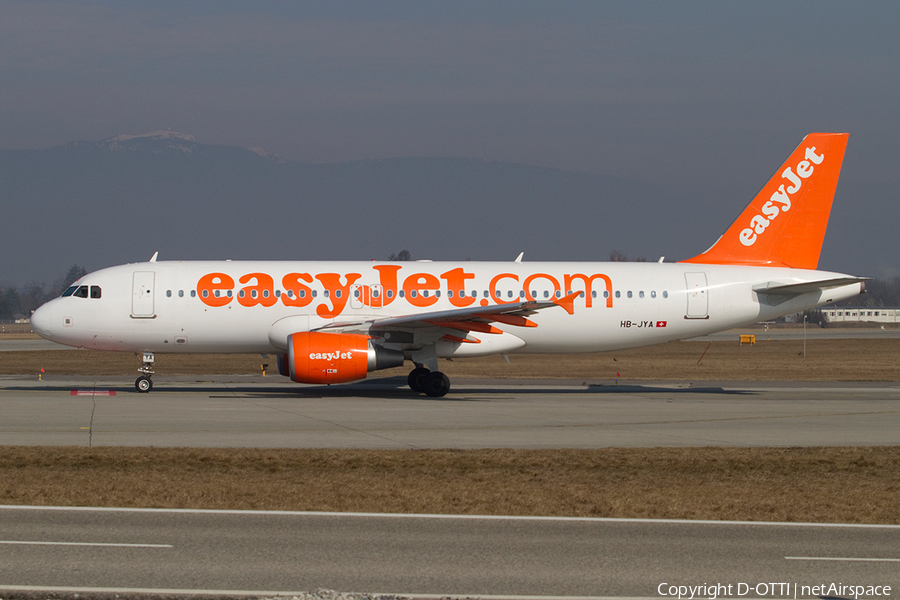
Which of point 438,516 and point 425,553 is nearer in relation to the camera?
point 425,553

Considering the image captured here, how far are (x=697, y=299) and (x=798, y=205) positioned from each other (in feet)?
16.0

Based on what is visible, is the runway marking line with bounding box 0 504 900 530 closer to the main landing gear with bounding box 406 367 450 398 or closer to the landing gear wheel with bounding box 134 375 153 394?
the main landing gear with bounding box 406 367 450 398

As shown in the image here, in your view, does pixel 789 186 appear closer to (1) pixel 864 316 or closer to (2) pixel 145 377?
(2) pixel 145 377

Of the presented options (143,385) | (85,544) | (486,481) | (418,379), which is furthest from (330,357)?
(85,544)

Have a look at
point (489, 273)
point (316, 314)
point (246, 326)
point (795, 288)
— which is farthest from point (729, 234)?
point (246, 326)

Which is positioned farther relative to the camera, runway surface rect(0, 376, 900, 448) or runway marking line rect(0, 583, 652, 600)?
runway surface rect(0, 376, 900, 448)

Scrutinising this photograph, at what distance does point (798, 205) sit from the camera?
1155 inches

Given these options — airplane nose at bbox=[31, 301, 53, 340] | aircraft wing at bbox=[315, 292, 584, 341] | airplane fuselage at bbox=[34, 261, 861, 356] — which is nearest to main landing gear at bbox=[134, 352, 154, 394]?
airplane fuselage at bbox=[34, 261, 861, 356]

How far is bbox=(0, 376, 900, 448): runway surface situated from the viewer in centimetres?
1688

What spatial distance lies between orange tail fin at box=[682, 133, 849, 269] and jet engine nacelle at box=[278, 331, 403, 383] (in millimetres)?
13741

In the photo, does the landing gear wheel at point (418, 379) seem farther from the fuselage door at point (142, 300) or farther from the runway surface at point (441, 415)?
the fuselage door at point (142, 300)

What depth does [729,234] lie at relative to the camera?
98.0ft

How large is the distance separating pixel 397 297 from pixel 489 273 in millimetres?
3170

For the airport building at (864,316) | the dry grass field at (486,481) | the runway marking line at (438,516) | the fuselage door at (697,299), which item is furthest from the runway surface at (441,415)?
the airport building at (864,316)
